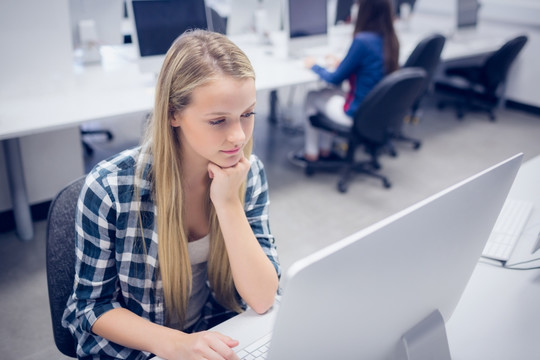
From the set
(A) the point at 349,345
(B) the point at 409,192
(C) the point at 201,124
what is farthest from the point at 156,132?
(B) the point at 409,192

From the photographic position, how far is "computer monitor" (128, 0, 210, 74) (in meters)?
2.36

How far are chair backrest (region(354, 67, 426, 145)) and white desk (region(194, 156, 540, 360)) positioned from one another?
5.11 feet

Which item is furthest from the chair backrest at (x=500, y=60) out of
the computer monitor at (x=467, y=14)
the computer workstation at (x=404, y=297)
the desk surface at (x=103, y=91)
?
the computer workstation at (x=404, y=297)

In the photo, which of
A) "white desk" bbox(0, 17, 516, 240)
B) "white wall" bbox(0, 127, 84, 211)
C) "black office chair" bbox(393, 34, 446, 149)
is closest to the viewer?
"white desk" bbox(0, 17, 516, 240)

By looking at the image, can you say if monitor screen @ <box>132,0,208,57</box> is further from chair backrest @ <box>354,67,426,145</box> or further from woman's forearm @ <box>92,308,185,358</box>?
woman's forearm @ <box>92,308,185,358</box>

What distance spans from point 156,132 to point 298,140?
111 inches

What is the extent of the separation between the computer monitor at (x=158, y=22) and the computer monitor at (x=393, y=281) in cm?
208

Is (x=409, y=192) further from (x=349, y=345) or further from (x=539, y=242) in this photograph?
(x=349, y=345)

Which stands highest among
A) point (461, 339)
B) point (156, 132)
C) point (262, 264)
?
point (156, 132)

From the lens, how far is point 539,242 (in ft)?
3.38

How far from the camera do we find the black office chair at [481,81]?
148 inches

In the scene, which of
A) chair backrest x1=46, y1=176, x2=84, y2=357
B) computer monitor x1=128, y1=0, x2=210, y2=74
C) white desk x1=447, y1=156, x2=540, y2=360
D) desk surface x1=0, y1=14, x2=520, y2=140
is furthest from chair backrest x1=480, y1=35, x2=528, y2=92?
chair backrest x1=46, y1=176, x2=84, y2=357

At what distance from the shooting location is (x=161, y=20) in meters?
2.40

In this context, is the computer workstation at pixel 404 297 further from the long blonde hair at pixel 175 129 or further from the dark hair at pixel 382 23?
the dark hair at pixel 382 23
